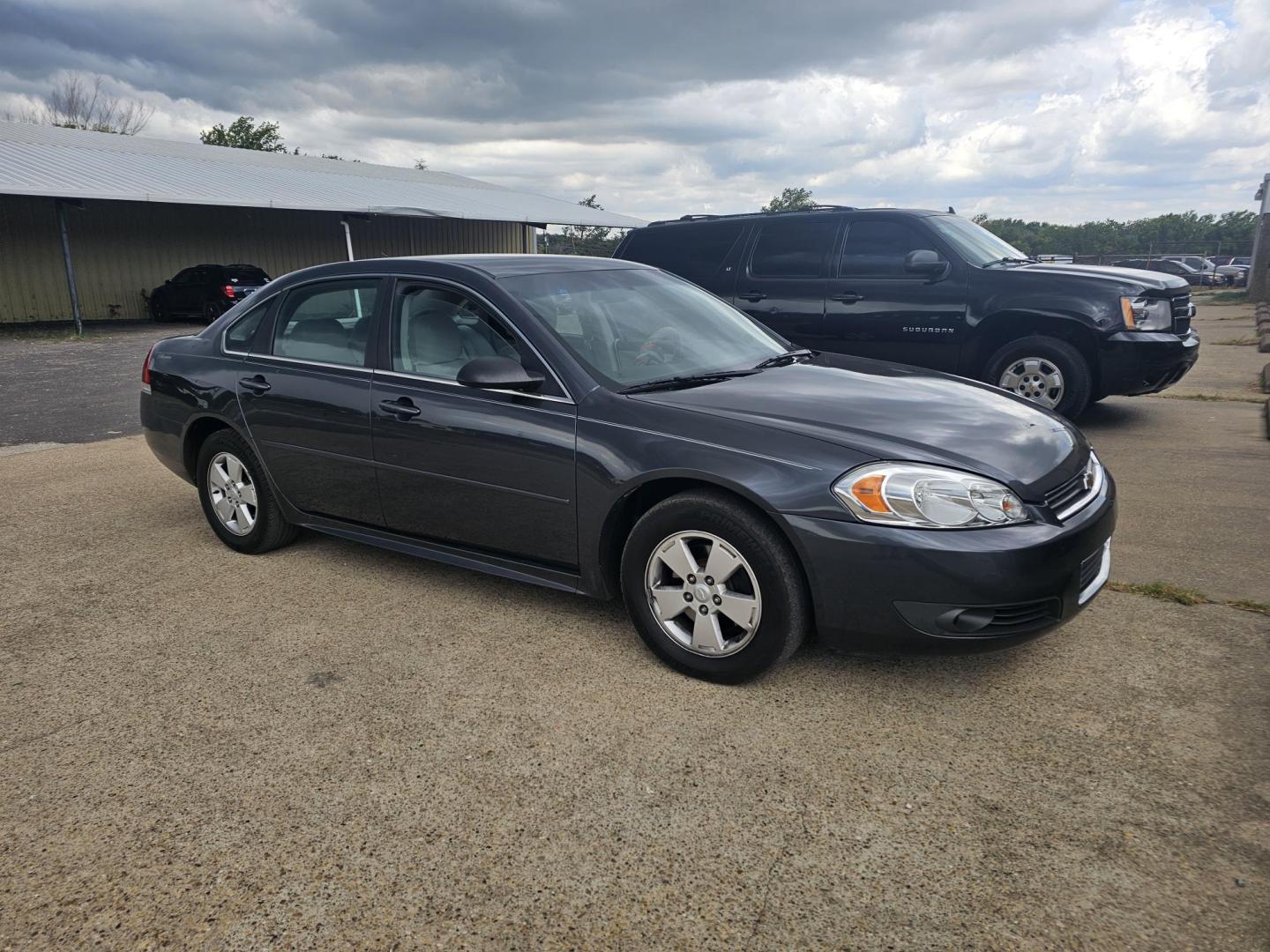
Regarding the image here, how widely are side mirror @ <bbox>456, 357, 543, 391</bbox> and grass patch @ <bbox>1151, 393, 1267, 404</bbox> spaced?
7.66 meters

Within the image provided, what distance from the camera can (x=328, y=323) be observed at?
4344mm

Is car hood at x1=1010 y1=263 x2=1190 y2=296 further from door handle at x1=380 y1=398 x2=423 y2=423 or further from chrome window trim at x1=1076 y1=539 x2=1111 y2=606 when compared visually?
door handle at x1=380 y1=398 x2=423 y2=423

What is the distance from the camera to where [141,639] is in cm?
369

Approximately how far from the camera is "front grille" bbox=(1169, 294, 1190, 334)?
23.0ft

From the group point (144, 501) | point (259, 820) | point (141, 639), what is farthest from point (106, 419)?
point (259, 820)

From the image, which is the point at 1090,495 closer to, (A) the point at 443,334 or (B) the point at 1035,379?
(A) the point at 443,334

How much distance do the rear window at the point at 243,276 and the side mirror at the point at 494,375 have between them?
2090 centimetres

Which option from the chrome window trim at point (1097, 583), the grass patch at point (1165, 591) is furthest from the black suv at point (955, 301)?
the chrome window trim at point (1097, 583)

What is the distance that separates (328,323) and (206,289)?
20842 mm

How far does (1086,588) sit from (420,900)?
2.38 meters

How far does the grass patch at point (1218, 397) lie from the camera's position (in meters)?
8.48

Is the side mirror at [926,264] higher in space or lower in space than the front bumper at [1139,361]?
higher

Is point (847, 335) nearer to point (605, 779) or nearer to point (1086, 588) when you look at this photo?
point (1086, 588)

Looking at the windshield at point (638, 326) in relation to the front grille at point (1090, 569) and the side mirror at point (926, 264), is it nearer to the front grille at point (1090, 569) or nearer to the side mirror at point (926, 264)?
the front grille at point (1090, 569)
